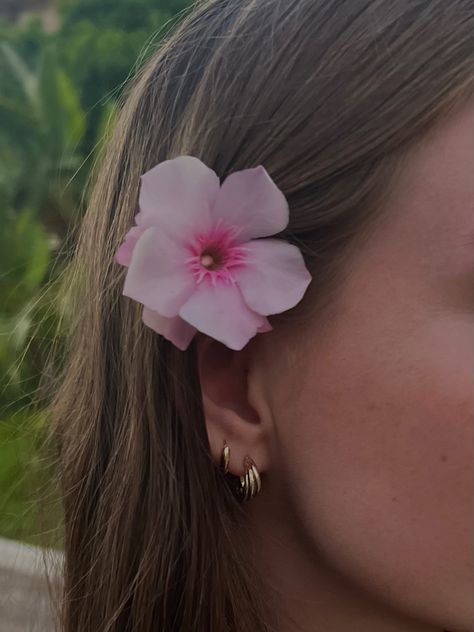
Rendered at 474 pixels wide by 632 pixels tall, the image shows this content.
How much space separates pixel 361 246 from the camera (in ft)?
2.66

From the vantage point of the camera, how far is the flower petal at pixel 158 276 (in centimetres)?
74

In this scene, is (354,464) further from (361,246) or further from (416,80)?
(416,80)

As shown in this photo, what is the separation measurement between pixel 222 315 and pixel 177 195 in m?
0.13

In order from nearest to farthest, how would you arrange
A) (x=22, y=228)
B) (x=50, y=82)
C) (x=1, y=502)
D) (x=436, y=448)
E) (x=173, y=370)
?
(x=436, y=448)
(x=173, y=370)
(x=1, y=502)
(x=22, y=228)
(x=50, y=82)

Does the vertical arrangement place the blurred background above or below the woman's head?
above

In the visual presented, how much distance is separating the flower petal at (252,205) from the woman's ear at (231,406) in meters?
0.15

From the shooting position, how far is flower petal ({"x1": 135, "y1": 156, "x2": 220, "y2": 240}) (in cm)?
75

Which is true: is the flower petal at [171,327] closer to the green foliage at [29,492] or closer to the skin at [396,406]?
the skin at [396,406]

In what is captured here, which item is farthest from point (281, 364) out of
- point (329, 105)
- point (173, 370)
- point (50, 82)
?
point (50, 82)

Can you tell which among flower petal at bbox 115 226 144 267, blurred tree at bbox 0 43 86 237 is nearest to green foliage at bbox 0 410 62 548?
flower petal at bbox 115 226 144 267

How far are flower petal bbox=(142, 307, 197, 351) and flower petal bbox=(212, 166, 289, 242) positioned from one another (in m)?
0.11

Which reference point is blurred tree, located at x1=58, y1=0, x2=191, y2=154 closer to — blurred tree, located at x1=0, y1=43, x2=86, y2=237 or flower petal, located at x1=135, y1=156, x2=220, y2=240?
blurred tree, located at x1=0, y1=43, x2=86, y2=237

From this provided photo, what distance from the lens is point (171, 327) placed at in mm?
777

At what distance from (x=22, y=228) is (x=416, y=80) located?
2.23m
